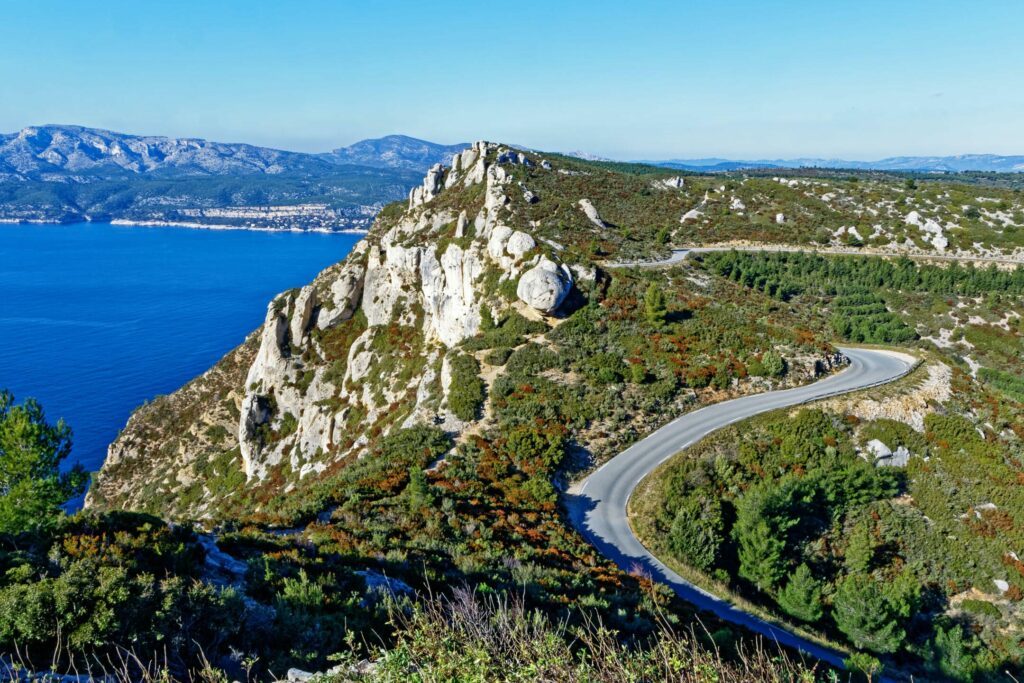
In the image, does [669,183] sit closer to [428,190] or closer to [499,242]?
[428,190]

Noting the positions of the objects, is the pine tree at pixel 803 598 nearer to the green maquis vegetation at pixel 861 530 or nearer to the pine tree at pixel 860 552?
the green maquis vegetation at pixel 861 530

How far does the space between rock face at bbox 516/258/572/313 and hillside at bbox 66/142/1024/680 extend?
0.63ft

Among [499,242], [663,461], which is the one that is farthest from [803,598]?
[499,242]

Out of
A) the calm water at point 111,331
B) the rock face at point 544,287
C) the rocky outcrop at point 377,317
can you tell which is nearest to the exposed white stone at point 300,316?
the rocky outcrop at point 377,317

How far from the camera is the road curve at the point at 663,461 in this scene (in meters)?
20.3

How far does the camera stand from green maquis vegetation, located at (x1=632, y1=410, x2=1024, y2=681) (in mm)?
21094

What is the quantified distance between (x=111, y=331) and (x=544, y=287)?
426 feet

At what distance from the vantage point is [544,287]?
4281cm

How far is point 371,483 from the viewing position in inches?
1051

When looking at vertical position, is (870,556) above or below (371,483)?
below

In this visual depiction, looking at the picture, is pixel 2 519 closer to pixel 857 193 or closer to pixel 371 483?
pixel 371 483

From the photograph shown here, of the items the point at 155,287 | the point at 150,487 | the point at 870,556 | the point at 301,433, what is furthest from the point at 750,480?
the point at 155,287

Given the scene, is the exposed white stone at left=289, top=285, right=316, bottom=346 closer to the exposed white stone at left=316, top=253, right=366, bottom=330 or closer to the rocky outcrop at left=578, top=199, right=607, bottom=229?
the exposed white stone at left=316, top=253, right=366, bottom=330

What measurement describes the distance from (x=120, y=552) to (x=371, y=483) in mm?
15492
